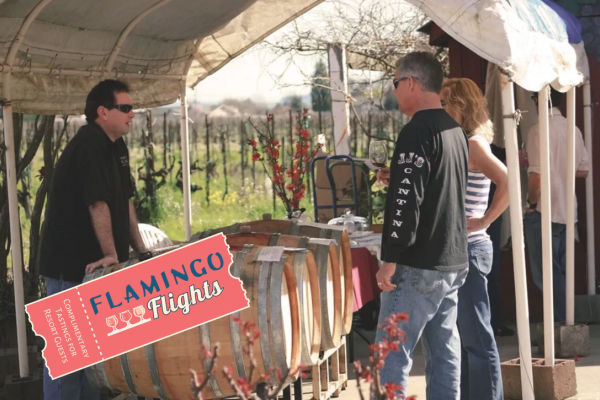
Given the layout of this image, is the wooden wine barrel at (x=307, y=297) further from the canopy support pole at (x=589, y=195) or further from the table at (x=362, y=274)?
the canopy support pole at (x=589, y=195)

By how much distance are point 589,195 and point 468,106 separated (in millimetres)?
3434

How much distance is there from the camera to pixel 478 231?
4.53 meters

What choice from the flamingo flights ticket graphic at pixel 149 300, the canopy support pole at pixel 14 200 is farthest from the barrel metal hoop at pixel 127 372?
the canopy support pole at pixel 14 200

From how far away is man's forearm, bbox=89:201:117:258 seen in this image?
14.5 feet

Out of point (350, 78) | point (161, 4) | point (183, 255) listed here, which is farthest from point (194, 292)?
point (350, 78)

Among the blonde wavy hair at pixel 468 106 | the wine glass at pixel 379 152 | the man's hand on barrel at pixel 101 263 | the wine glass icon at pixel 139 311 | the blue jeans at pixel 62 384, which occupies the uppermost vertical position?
the blonde wavy hair at pixel 468 106

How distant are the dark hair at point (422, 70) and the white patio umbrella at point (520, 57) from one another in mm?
253

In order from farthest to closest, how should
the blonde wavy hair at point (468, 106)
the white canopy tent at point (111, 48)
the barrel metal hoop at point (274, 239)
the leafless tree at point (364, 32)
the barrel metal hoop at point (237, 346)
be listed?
the leafless tree at point (364, 32)
the white canopy tent at point (111, 48)
the barrel metal hoop at point (274, 239)
the blonde wavy hair at point (468, 106)
the barrel metal hoop at point (237, 346)

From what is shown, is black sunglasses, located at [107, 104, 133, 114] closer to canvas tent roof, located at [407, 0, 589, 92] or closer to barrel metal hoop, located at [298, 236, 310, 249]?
barrel metal hoop, located at [298, 236, 310, 249]

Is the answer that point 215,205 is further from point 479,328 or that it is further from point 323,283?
point 479,328

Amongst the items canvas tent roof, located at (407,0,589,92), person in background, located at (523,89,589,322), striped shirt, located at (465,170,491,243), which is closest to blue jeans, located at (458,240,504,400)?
striped shirt, located at (465,170,491,243)

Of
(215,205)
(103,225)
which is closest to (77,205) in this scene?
(103,225)

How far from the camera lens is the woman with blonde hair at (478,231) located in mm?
4496

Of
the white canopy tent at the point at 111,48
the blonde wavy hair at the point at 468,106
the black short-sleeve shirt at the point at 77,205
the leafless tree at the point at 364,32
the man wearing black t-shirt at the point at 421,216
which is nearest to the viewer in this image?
the man wearing black t-shirt at the point at 421,216
